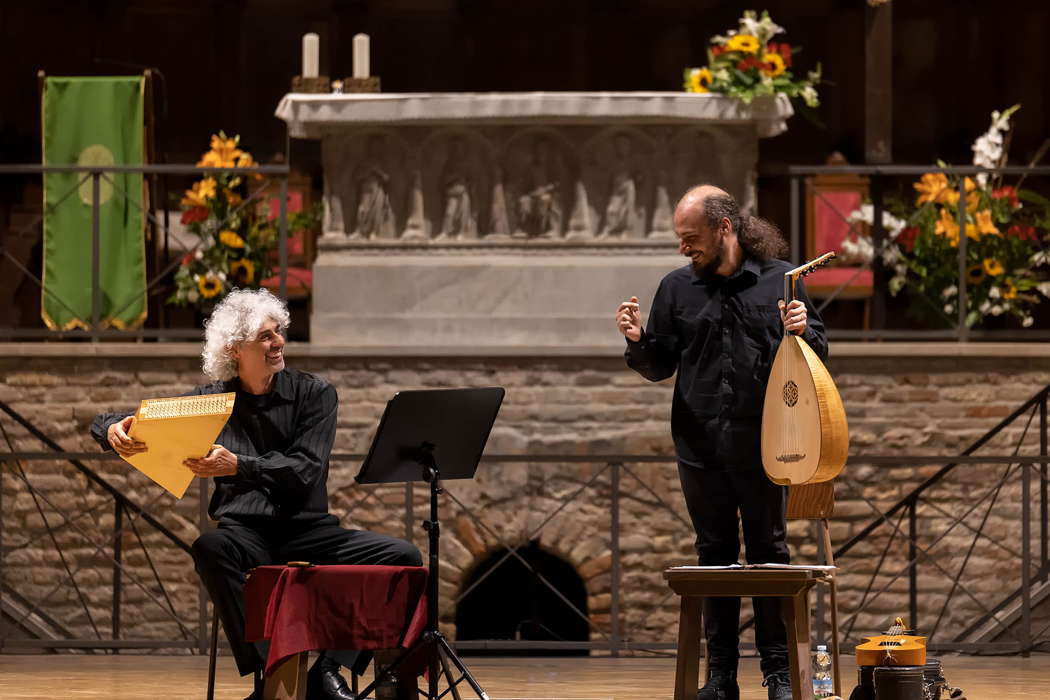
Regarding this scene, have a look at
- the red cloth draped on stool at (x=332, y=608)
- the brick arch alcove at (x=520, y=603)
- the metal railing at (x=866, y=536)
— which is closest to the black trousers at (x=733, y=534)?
the red cloth draped on stool at (x=332, y=608)

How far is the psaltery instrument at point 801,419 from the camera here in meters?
4.90

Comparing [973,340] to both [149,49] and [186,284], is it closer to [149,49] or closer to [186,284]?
[186,284]

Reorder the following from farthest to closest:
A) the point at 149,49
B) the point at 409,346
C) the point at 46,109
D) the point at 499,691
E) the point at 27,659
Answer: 1. the point at 149,49
2. the point at 46,109
3. the point at 409,346
4. the point at 27,659
5. the point at 499,691

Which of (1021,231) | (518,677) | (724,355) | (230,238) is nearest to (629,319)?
(724,355)

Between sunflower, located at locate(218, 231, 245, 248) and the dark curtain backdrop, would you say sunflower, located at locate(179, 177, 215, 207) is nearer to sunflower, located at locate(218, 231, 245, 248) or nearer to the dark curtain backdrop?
sunflower, located at locate(218, 231, 245, 248)

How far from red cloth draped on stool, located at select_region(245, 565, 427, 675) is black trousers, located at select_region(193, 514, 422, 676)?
79 mm

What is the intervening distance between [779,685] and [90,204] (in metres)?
5.08

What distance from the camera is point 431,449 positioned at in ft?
16.9

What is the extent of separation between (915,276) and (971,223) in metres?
0.51

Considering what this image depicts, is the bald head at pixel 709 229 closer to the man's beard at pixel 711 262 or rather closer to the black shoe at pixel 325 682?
the man's beard at pixel 711 262

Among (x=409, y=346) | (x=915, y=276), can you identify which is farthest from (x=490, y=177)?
(x=915, y=276)

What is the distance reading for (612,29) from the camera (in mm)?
11531

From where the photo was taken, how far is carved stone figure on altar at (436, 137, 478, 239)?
851cm

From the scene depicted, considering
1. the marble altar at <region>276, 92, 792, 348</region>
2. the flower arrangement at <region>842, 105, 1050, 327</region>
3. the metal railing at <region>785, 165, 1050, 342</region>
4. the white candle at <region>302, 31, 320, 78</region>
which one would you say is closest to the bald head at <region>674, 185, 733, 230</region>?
the marble altar at <region>276, 92, 792, 348</region>
